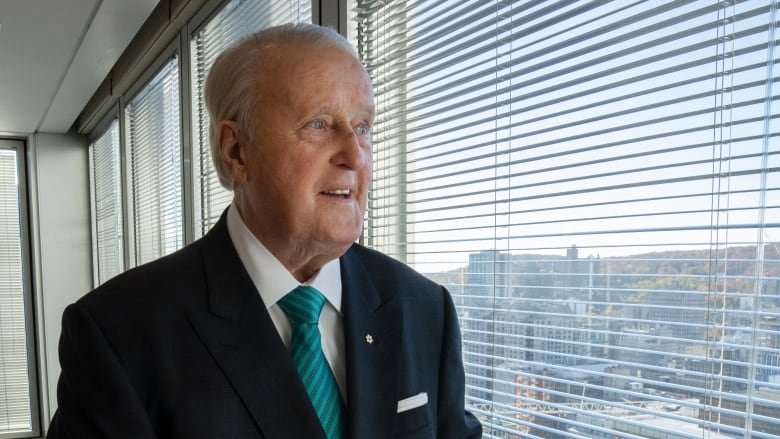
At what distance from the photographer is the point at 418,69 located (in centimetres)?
150

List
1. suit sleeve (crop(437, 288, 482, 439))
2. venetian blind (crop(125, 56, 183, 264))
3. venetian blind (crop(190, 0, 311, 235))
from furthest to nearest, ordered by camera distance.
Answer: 1. venetian blind (crop(125, 56, 183, 264))
2. venetian blind (crop(190, 0, 311, 235))
3. suit sleeve (crop(437, 288, 482, 439))

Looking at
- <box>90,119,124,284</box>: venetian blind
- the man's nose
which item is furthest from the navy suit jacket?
<box>90,119,124,284</box>: venetian blind

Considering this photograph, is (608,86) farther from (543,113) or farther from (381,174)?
(381,174)

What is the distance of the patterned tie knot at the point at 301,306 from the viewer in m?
1.02

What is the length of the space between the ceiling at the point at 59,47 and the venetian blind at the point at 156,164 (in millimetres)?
292

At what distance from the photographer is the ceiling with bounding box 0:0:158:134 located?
8.67 ft

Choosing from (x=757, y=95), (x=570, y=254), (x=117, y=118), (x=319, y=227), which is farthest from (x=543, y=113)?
(x=117, y=118)

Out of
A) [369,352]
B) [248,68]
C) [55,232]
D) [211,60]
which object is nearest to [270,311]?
[369,352]

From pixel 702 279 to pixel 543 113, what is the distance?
0.43 m

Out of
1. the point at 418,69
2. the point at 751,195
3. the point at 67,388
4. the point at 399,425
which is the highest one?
the point at 418,69

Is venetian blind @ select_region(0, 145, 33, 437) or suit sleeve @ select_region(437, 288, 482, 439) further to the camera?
venetian blind @ select_region(0, 145, 33, 437)

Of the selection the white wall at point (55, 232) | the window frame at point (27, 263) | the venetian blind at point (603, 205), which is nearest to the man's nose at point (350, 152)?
the venetian blind at point (603, 205)

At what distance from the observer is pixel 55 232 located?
5.60 m

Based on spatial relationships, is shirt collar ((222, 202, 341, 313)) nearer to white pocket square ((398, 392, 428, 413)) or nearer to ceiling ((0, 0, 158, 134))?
white pocket square ((398, 392, 428, 413))
